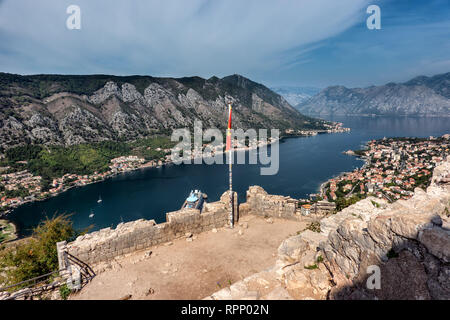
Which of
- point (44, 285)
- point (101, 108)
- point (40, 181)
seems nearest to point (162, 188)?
point (40, 181)

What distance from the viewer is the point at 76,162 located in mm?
92562

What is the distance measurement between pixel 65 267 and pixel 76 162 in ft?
332

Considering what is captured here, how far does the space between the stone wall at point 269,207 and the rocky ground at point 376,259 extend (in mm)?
4078

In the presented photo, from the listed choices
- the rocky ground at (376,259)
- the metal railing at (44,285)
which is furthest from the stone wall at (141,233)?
the rocky ground at (376,259)

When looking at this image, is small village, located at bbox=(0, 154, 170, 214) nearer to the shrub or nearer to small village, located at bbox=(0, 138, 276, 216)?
small village, located at bbox=(0, 138, 276, 216)

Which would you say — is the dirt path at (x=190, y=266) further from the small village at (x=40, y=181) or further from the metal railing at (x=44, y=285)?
the small village at (x=40, y=181)

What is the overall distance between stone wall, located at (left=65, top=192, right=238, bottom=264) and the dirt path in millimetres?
293

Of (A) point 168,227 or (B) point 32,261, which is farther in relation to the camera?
(B) point 32,261

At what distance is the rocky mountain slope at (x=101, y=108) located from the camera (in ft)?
329

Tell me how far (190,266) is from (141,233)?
2.22 meters

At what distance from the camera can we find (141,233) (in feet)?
27.8

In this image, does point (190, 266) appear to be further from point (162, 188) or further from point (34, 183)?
point (34, 183)

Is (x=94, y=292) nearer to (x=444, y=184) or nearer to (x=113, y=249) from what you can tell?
(x=113, y=249)
